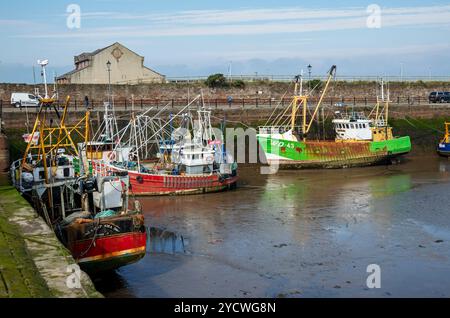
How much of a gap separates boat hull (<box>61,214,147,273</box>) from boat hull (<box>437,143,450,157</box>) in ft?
101

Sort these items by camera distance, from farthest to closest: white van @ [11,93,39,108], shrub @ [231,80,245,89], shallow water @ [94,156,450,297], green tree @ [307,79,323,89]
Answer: green tree @ [307,79,323,89] → shrub @ [231,80,245,89] → white van @ [11,93,39,108] → shallow water @ [94,156,450,297]

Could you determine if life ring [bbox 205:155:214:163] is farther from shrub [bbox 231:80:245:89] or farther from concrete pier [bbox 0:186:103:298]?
shrub [bbox 231:80:245:89]

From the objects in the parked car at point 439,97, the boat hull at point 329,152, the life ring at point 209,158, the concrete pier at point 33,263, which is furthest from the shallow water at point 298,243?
the parked car at point 439,97

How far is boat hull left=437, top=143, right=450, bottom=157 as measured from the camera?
42.5 metres

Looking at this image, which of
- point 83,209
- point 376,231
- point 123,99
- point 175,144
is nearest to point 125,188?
point 83,209

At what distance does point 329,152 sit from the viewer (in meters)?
38.5

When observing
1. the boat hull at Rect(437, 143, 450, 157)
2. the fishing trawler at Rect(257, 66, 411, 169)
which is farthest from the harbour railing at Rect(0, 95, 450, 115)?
the boat hull at Rect(437, 143, 450, 157)

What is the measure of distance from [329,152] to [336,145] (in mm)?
665

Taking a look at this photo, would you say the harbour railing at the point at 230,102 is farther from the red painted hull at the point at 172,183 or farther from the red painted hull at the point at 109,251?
the red painted hull at the point at 109,251

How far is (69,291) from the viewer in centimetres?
1149

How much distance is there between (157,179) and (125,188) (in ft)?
33.9

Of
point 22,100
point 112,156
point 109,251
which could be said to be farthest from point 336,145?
point 109,251
